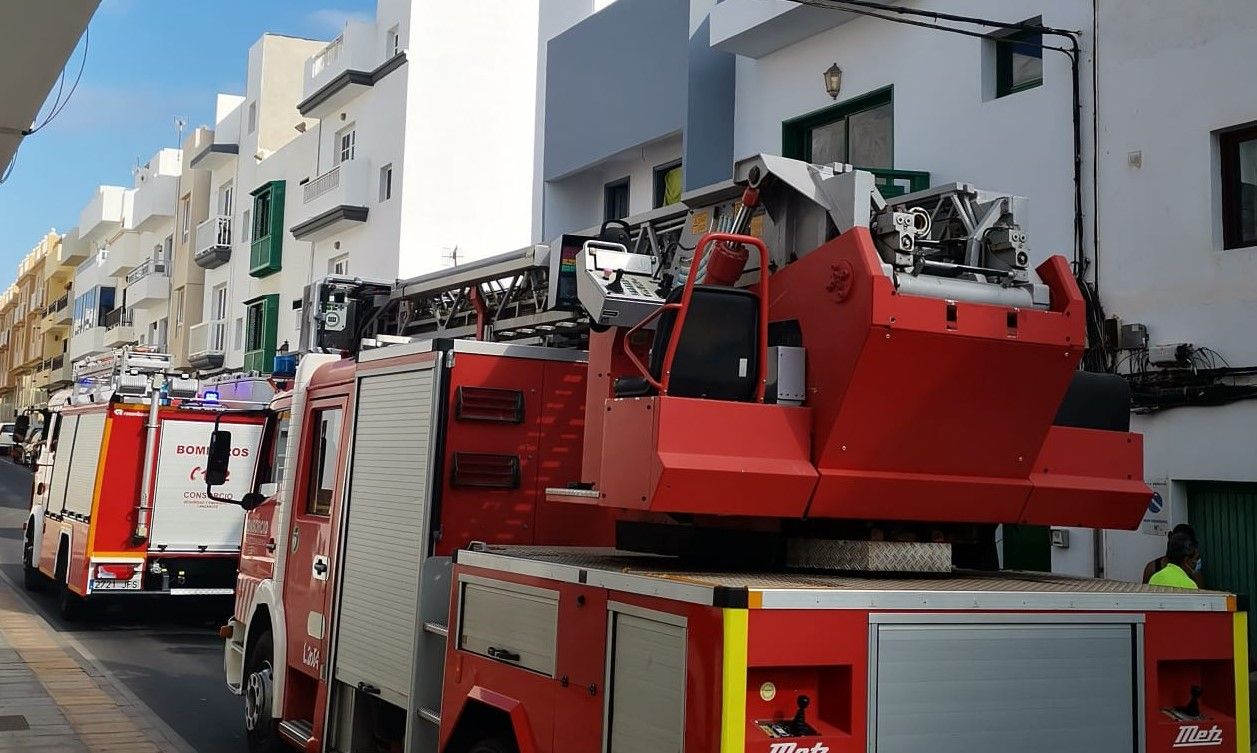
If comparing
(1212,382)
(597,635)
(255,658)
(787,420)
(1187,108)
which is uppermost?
(1187,108)

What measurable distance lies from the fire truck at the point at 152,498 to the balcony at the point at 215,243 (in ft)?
89.9

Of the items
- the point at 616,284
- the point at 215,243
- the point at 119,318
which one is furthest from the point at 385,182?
the point at 119,318

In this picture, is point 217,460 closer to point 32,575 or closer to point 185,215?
point 32,575

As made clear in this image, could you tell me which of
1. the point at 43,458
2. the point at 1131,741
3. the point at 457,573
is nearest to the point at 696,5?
the point at 43,458

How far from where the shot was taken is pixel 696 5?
17641mm

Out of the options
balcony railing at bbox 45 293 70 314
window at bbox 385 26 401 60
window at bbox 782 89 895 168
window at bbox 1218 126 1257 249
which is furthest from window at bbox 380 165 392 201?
balcony railing at bbox 45 293 70 314

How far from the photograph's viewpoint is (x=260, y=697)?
28.3 ft

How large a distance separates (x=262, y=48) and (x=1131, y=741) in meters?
39.8

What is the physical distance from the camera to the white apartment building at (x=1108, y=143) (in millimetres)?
10711

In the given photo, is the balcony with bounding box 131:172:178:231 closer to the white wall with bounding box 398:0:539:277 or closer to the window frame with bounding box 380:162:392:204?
the window frame with bounding box 380:162:392:204

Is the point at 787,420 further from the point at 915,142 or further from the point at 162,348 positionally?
the point at 162,348

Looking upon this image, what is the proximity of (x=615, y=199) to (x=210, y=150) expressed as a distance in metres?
26.8

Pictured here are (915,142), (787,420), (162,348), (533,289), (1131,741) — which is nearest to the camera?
(1131,741)

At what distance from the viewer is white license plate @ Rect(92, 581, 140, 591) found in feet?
48.2
